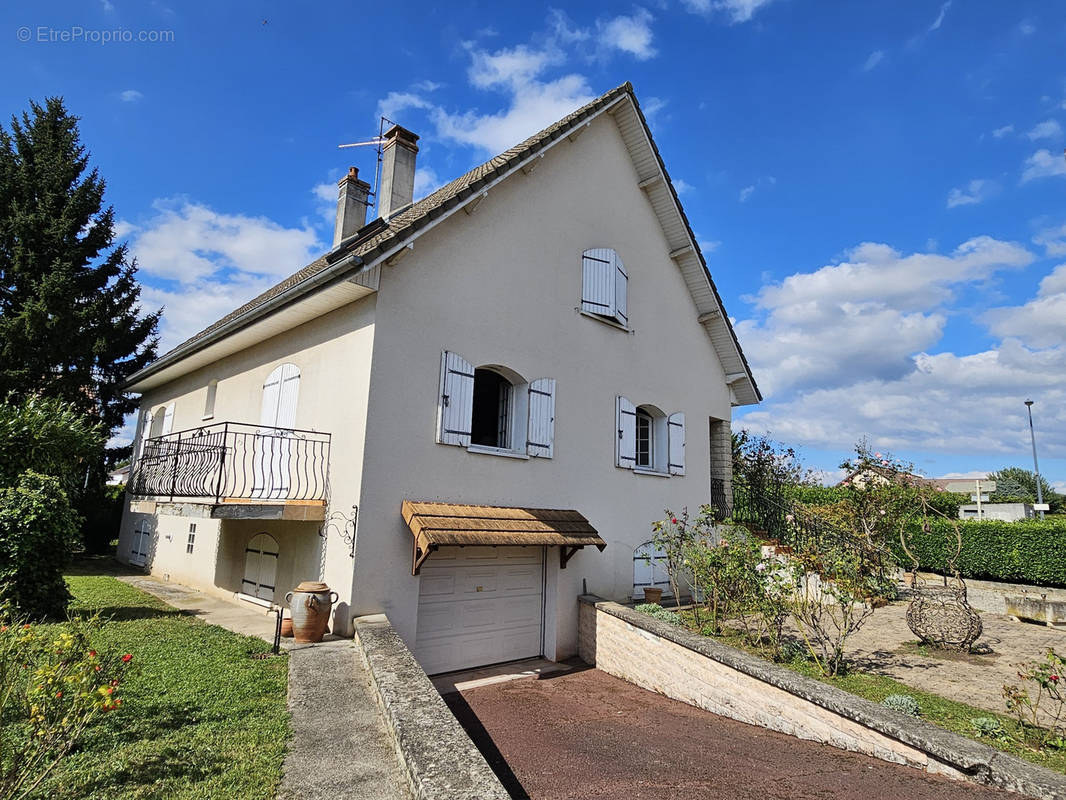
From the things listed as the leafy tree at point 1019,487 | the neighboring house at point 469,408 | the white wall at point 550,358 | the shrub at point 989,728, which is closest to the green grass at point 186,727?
the neighboring house at point 469,408

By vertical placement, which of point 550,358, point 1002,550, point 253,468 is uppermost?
point 550,358

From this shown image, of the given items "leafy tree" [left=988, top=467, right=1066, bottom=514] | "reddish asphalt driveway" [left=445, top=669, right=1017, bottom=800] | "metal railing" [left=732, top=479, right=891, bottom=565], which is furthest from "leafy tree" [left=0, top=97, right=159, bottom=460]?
"leafy tree" [left=988, top=467, right=1066, bottom=514]

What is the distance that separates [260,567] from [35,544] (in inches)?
A: 130

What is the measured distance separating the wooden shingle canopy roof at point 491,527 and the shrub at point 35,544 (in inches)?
177

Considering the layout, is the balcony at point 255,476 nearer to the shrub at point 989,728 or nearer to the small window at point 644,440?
the small window at point 644,440

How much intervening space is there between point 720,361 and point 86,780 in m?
14.1

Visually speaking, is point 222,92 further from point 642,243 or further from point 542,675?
point 542,675

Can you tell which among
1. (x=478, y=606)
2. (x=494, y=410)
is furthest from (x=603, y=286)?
(x=478, y=606)

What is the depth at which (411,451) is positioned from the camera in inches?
324

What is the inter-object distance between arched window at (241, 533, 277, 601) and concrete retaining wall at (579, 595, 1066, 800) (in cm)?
528

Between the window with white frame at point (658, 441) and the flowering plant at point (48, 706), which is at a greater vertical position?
the window with white frame at point (658, 441)

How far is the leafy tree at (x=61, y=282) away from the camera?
18.1 metres

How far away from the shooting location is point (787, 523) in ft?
47.2

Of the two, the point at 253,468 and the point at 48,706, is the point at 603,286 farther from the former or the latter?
the point at 48,706
